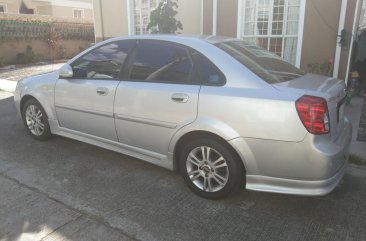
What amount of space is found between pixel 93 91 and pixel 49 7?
85.9 feet

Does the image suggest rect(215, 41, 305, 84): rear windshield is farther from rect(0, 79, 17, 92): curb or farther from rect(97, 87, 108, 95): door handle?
rect(0, 79, 17, 92): curb

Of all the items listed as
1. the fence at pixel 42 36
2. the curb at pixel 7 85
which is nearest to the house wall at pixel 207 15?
the curb at pixel 7 85

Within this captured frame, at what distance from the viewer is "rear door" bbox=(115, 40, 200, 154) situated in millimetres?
3521

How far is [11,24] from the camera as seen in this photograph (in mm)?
16328

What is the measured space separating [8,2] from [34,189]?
26454 mm

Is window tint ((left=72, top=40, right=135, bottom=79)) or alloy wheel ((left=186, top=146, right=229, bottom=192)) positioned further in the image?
window tint ((left=72, top=40, right=135, bottom=79))

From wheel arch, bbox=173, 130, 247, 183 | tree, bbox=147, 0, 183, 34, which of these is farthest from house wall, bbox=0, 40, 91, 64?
wheel arch, bbox=173, 130, 247, 183

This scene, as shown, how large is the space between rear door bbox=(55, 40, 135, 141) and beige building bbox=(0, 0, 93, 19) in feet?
78.9

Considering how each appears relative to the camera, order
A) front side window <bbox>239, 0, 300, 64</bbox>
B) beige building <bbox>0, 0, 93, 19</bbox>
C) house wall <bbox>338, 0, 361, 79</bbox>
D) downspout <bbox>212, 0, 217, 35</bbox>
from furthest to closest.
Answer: beige building <bbox>0, 0, 93, 19</bbox> → downspout <bbox>212, 0, 217, 35</bbox> → front side window <bbox>239, 0, 300, 64</bbox> → house wall <bbox>338, 0, 361, 79</bbox>

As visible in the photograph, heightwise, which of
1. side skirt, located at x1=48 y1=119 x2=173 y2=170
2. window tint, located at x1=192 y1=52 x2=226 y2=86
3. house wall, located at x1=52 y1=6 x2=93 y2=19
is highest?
house wall, located at x1=52 y1=6 x2=93 y2=19

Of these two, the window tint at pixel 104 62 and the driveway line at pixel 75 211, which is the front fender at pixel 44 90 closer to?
the window tint at pixel 104 62

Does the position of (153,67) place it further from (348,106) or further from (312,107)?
(348,106)

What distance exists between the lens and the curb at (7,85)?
1017 centimetres

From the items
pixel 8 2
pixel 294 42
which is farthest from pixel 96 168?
pixel 8 2
